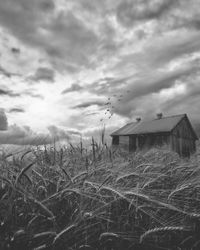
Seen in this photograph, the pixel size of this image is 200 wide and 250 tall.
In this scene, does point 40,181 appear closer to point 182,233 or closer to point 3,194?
point 3,194

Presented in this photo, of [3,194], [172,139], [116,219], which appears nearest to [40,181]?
[3,194]

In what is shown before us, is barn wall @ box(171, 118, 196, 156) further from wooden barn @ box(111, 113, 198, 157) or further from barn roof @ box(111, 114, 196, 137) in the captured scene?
barn roof @ box(111, 114, 196, 137)

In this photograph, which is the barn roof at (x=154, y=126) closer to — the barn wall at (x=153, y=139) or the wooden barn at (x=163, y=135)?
the wooden barn at (x=163, y=135)

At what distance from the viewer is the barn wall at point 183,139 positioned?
79.3ft

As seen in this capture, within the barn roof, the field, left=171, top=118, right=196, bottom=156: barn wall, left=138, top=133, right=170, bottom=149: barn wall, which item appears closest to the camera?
the field

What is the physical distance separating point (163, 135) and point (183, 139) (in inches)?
126

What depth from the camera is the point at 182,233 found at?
87.2 inches

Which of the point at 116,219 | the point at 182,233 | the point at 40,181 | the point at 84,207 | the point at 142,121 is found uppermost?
the point at 142,121

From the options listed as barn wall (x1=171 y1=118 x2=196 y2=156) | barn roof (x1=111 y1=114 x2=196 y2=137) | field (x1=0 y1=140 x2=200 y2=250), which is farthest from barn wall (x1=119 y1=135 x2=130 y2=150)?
field (x1=0 y1=140 x2=200 y2=250)

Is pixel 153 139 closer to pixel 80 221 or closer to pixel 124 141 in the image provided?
pixel 124 141

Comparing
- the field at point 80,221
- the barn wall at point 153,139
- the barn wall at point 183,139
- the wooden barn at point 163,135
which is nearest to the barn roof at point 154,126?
the wooden barn at point 163,135

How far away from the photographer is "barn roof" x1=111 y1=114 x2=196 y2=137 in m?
24.4

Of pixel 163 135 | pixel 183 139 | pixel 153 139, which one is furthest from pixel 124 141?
pixel 183 139

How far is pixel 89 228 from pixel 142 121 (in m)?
28.9
